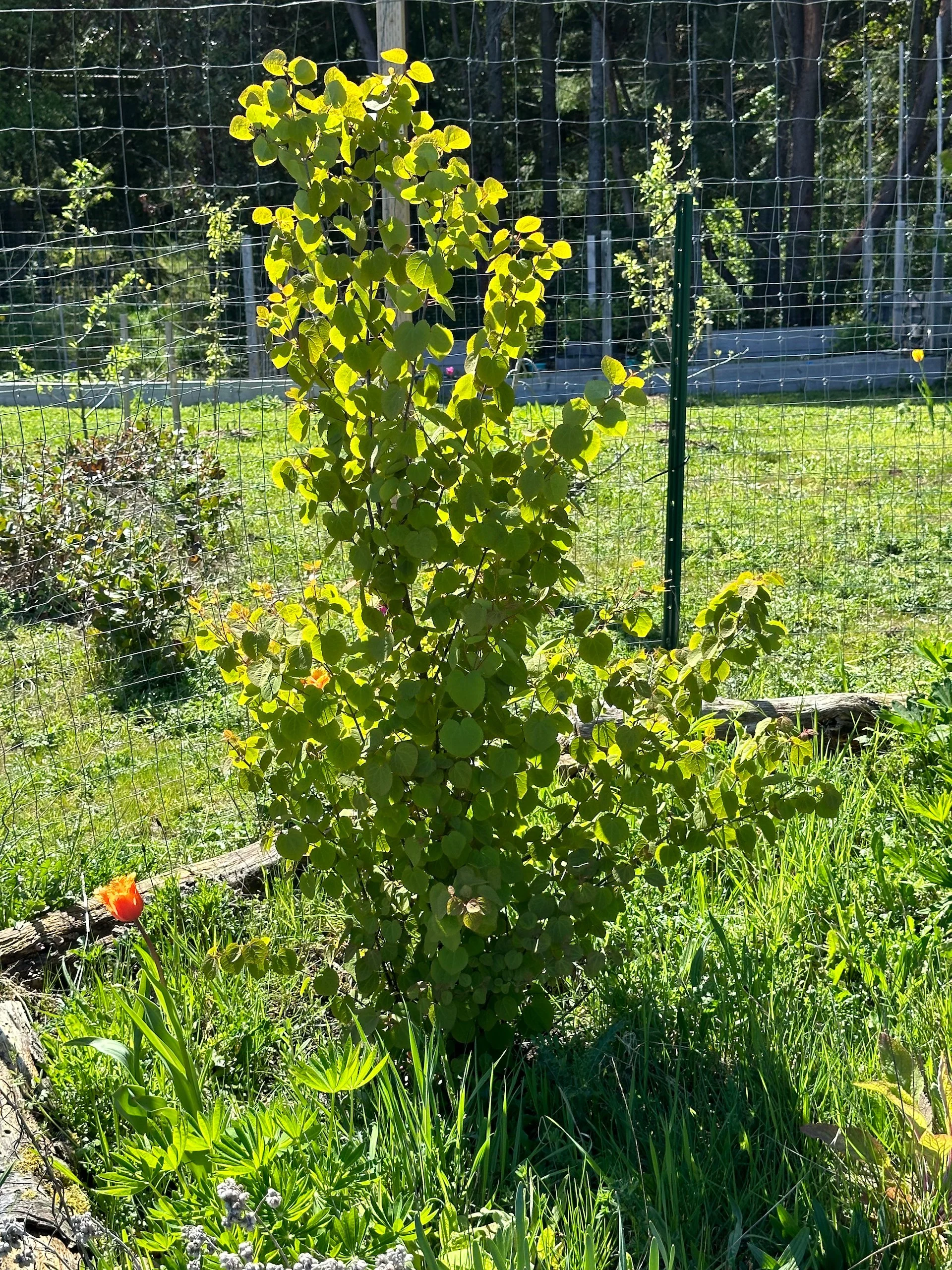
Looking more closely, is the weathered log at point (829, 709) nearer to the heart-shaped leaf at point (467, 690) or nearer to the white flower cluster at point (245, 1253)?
the heart-shaped leaf at point (467, 690)

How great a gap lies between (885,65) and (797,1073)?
1479 inches

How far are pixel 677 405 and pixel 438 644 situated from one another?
252 cm

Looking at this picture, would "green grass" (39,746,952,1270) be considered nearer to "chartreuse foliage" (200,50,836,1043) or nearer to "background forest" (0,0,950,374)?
"chartreuse foliage" (200,50,836,1043)

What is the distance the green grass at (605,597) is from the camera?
3744mm

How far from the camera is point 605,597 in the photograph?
4117 mm

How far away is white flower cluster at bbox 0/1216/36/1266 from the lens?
153 cm

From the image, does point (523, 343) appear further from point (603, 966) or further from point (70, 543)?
point (70, 543)

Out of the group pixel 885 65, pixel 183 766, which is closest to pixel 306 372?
pixel 183 766

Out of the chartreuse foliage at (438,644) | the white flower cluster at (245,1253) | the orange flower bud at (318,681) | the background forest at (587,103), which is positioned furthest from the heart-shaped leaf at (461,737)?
the background forest at (587,103)

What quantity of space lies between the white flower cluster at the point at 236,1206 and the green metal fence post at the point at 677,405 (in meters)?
3.03

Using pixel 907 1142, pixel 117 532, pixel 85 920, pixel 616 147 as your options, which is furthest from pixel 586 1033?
pixel 616 147

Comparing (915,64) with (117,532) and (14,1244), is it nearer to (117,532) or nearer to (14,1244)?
(117,532)

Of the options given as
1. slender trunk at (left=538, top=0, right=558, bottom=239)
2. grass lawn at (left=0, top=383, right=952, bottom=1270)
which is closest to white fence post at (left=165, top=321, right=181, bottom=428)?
grass lawn at (left=0, top=383, right=952, bottom=1270)

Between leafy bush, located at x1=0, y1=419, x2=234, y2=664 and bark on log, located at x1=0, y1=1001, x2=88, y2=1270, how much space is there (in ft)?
7.58
